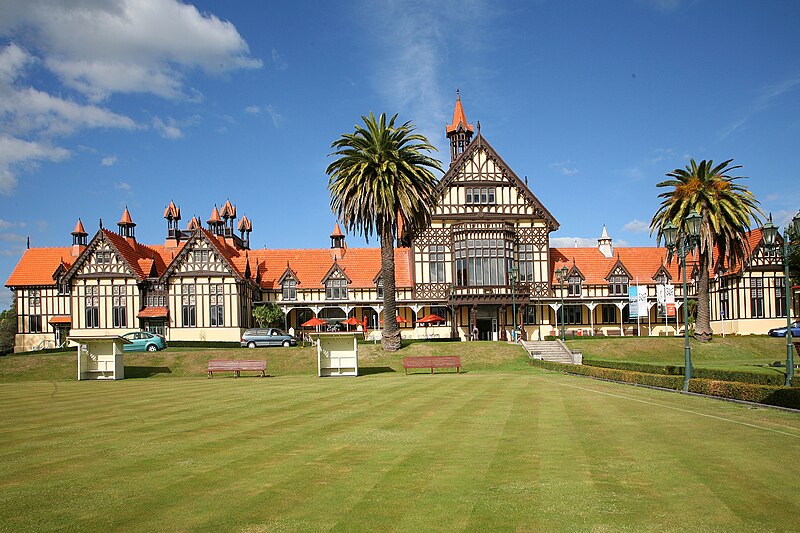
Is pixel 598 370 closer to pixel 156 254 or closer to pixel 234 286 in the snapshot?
pixel 234 286

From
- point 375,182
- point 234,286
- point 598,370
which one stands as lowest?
point 598,370

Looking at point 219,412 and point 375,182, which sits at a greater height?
point 375,182

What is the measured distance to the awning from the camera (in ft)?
200

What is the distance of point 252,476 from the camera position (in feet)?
36.5

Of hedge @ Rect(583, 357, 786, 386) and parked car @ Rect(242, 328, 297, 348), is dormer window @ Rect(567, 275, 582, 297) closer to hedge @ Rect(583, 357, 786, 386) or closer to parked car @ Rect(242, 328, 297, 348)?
parked car @ Rect(242, 328, 297, 348)

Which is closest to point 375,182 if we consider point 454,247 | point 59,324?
point 454,247

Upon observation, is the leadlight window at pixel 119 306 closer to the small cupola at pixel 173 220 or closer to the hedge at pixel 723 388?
the small cupola at pixel 173 220

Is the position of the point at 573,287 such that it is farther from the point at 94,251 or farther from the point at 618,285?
the point at 94,251

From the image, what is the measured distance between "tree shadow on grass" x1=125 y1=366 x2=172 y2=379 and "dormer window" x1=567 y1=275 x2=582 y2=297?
3902 cm

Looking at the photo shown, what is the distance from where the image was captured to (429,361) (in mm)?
38406

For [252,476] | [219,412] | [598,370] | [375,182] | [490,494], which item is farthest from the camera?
[375,182]

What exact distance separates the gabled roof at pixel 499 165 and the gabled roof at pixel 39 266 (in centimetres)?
3991

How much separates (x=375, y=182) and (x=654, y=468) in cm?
3485

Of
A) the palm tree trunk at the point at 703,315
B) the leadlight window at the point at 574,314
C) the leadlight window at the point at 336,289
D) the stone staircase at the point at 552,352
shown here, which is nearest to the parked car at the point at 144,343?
the leadlight window at the point at 336,289
